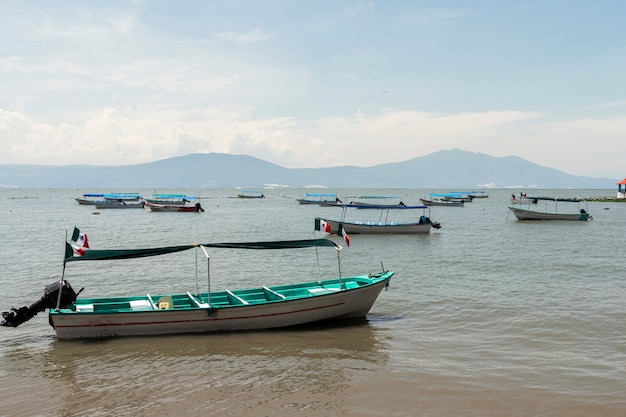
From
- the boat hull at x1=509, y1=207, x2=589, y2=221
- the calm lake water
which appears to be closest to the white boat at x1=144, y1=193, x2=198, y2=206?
the boat hull at x1=509, y1=207, x2=589, y2=221

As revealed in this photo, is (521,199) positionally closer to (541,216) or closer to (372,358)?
(541,216)

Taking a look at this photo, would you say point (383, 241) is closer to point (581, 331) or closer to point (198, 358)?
point (581, 331)

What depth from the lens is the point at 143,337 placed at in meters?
15.1

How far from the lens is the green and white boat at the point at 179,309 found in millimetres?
14766

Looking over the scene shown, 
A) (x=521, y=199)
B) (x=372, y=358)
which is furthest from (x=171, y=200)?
(x=372, y=358)

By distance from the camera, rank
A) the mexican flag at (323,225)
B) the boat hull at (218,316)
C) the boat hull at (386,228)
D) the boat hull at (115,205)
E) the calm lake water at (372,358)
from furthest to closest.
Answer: the boat hull at (115,205)
the boat hull at (386,228)
the mexican flag at (323,225)
the boat hull at (218,316)
the calm lake water at (372,358)

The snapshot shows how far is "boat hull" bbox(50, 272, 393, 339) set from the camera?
580 inches

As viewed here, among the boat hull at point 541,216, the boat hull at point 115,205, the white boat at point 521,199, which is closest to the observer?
the boat hull at point 541,216

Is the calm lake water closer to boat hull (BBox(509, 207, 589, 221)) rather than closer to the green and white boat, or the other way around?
the green and white boat

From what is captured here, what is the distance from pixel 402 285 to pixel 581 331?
8772 millimetres

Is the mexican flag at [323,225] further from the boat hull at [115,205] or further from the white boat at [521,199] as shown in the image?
the boat hull at [115,205]

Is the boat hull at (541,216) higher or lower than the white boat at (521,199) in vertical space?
lower

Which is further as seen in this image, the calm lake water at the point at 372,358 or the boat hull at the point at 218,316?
the boat hull at the point at 218,316

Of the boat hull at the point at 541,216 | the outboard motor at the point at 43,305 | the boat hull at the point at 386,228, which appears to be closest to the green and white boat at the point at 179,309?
the outboard motor at the point at 43,305
